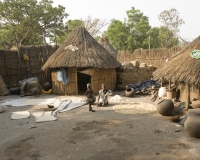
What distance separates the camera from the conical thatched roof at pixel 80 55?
39.4 feet

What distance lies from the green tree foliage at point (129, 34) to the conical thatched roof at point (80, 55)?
57.7 ft

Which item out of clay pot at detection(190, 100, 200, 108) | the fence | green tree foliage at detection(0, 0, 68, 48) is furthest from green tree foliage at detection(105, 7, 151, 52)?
clay pot at detection(190, 100, 200, 108)

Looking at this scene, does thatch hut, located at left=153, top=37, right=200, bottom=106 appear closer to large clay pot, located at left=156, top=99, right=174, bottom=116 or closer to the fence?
large clay pot, located at left=156, top=99, right=174, bottom=116

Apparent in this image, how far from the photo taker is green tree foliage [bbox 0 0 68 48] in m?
20.9

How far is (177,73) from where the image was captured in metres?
8.26

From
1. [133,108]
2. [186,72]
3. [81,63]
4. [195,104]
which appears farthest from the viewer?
[81,63]

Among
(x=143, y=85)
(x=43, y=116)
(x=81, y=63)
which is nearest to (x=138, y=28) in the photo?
(x=143, y=85)

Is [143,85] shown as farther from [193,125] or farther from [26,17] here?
[26,17]

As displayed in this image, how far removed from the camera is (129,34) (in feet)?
105

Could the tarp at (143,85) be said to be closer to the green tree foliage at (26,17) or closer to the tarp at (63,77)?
the tarp at (63,77)

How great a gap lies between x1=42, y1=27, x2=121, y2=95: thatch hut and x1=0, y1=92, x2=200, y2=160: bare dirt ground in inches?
173

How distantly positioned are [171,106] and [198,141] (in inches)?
90.2

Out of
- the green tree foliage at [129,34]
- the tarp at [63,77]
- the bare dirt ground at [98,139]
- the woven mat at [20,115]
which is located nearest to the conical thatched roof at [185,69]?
the bare dirt ground at [98,139]

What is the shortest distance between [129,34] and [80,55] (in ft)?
69.9
